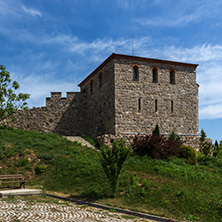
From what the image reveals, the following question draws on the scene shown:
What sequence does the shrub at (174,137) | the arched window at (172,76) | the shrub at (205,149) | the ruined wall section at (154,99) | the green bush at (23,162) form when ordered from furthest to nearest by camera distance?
the shrub at (205,149) → the arched window at (172,76) → the ruined wall section at (154,99) → the shrub at (174,137) → the green bush at (23,162)

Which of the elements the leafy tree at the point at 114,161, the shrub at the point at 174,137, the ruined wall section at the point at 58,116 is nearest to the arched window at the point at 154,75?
the shrub at the point at 174,137

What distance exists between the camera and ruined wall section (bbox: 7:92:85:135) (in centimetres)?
2767

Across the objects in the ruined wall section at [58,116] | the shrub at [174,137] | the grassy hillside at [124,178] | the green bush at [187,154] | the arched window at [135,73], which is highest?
the arched window at [135,73]

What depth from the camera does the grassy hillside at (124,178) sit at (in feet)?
35.4

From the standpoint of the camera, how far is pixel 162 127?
24.6 meters

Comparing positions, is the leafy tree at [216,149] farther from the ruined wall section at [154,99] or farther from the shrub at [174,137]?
the shrub at [174,137]

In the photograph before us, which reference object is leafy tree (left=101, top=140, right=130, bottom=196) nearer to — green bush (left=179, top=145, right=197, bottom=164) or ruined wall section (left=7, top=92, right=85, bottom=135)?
green bush (left=179, top=145, right=197, bottom=164)

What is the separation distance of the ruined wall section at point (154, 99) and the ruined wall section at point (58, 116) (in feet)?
24.3

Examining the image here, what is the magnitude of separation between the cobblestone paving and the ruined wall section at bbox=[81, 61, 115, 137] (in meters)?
13.2

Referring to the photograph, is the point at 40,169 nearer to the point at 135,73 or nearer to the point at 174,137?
the point at 174,137

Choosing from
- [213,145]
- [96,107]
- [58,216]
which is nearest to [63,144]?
[96,107]

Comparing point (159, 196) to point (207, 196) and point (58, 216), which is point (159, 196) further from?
point (58, 216)

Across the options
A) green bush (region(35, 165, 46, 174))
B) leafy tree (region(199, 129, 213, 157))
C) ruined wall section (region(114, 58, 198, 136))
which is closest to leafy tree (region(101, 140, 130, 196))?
green bush (region(35, 165, 46, 174))

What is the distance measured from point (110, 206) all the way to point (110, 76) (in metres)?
15.3
